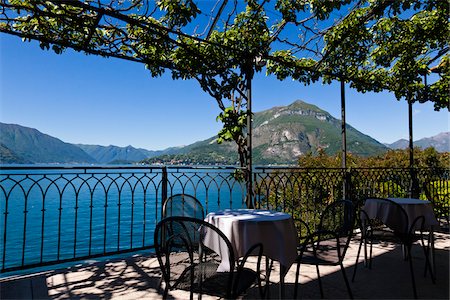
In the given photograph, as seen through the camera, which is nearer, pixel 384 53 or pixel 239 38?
pixel 239 38

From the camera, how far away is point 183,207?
114 inches

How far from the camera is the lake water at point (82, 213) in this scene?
3232 millimetres

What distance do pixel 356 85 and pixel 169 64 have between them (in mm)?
3793

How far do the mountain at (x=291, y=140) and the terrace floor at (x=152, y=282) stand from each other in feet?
138

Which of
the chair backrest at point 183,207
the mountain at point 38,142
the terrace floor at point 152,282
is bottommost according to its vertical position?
the terrace floor at point 152,282

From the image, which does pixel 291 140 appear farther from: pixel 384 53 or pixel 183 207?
→ pixel 183 207

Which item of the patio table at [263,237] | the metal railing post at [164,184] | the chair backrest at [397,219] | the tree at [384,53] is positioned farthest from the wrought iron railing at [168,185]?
the tree at [384,53]

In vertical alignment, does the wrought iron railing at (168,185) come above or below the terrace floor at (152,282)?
above

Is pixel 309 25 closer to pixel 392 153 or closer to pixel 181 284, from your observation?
pixel 181 284

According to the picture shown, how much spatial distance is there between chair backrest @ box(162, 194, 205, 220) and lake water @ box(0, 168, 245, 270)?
0.76 metres

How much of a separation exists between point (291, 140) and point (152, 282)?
11092 cm

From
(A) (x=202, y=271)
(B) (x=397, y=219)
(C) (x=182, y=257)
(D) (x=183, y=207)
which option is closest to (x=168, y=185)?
(D) (x=183, y=207)

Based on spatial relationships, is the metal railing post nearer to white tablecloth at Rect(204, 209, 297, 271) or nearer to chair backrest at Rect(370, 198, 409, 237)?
white tablecloth at Rect(204, 209, 297, 271)

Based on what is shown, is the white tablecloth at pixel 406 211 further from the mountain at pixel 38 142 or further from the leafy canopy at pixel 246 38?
the mountain at pixel 38 142
